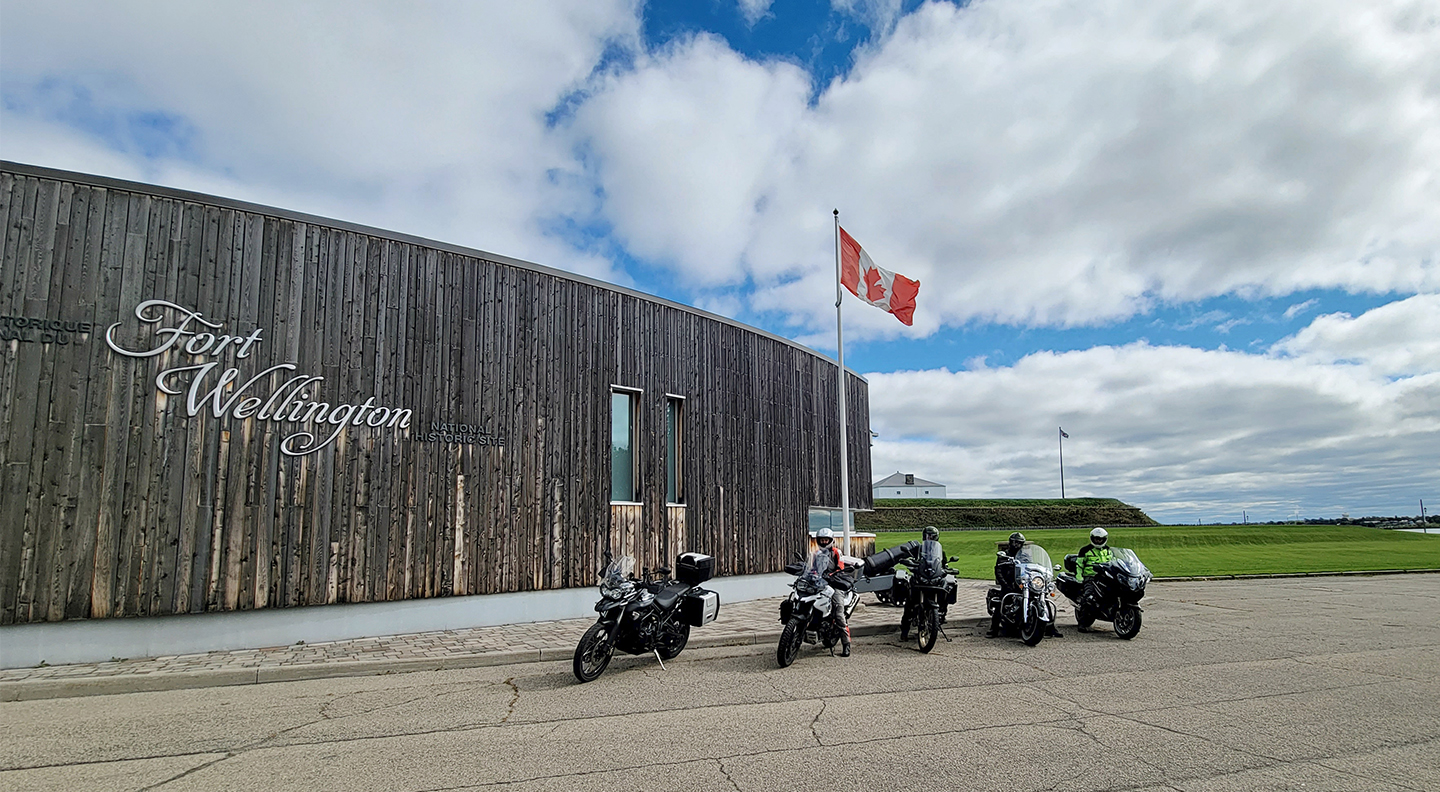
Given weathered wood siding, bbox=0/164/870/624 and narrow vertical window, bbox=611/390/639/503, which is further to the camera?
narrow vertical window, bbox=611/390/639/503

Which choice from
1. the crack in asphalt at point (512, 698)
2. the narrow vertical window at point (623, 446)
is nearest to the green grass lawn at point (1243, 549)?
the narrow vertical window at point (623, 446)

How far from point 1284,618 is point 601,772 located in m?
12.6

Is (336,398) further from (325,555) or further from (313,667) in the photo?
(313,667)

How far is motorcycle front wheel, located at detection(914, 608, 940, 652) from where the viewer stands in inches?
400

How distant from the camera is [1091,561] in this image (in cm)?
1209

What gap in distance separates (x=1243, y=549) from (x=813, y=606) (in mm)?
31134

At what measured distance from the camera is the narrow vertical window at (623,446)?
1429 cm

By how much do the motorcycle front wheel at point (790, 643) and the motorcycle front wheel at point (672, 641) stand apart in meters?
1.16

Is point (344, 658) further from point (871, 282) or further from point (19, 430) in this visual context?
point (871, 282)

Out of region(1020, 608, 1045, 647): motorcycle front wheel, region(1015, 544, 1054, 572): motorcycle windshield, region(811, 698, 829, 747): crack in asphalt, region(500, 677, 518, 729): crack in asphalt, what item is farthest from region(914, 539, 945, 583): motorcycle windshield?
region(500, 677, 518, 729): crack in asphalt

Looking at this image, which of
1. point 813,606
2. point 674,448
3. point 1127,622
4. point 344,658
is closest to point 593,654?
point 813,606

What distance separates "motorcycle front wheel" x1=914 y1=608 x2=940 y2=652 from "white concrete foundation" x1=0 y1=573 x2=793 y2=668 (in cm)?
545

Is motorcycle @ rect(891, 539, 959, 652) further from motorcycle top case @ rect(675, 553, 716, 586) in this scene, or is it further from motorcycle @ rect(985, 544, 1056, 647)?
motorcycle top case @ rect(675, 553, 716, 586)

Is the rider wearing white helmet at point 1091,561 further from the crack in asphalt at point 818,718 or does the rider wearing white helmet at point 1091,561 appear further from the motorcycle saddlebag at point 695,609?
the crack in asphalt at point 818,718
